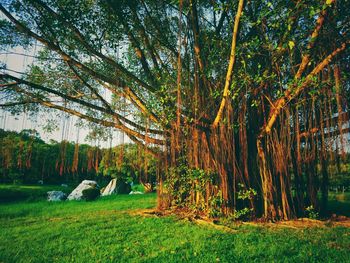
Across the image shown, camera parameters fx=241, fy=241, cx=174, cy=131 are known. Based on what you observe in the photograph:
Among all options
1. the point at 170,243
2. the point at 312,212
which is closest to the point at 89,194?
the point at 170,243

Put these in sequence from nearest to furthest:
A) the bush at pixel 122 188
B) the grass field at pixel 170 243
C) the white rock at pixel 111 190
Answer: the grass field at pixel 170 243 → the white rock at pixel 111 190 → the bush at pixel 122 188

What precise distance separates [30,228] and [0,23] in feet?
15.8

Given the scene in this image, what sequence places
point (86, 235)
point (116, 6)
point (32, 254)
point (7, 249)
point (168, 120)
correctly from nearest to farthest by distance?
point (32, 254), point (7, 249), point (86, 235), point (116, 6), point (168, 120)

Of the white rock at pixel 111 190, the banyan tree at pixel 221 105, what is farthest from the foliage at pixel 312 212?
the white rock at pixel 111 190

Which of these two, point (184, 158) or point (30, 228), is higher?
point (184, 158)

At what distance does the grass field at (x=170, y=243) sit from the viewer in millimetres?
2998

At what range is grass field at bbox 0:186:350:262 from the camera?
3.00 meters

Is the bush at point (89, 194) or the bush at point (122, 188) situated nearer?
the bush at point (89, 194)

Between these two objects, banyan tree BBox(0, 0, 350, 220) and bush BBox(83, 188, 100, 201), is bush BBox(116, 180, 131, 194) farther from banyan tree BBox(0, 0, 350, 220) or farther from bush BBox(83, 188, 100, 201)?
banyan tree BBox(0, 0, 350, 220)

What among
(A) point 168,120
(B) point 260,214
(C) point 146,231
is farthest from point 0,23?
(B) point 260,214

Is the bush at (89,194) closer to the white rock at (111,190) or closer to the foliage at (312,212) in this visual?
the white rock at (111,190)

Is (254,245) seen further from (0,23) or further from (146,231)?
(0,23)

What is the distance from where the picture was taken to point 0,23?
5.76 meters

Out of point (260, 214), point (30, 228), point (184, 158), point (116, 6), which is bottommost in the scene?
point (30, 228)
